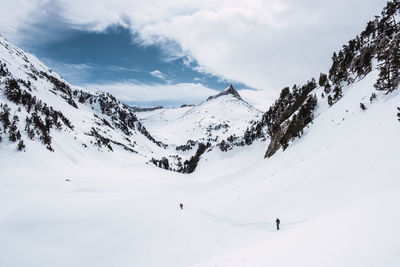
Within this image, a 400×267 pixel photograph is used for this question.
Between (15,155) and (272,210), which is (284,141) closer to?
(272,210)

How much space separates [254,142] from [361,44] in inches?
1971

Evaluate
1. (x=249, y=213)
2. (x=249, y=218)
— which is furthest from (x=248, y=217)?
(x=249, y=213)

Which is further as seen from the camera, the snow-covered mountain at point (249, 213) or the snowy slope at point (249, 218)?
the snow-covered mountain at point (249, 213)

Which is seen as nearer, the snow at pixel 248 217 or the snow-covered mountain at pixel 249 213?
the snow at pixel 248 217

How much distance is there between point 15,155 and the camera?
96.5 feet

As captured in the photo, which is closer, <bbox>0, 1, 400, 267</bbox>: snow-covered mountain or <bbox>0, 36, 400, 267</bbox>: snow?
<bbox>0, 36, 400, 267</bbox>: snow

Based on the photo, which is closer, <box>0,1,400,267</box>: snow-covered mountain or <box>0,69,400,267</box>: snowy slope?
<box>0,69,400,267</box>: snowy slope

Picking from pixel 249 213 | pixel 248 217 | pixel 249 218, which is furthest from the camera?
pixel 249 213

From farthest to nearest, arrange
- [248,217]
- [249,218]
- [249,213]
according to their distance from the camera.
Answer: [249,213]
[248,217]
[249,218]

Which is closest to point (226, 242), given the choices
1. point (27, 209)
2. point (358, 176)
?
point (358, 176)

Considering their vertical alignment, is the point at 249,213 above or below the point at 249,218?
above

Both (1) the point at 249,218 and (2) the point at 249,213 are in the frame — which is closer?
(1) the point at 249,218

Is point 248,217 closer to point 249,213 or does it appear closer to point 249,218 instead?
point 249,218

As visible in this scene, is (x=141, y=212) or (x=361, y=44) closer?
(x=141, y=212)
